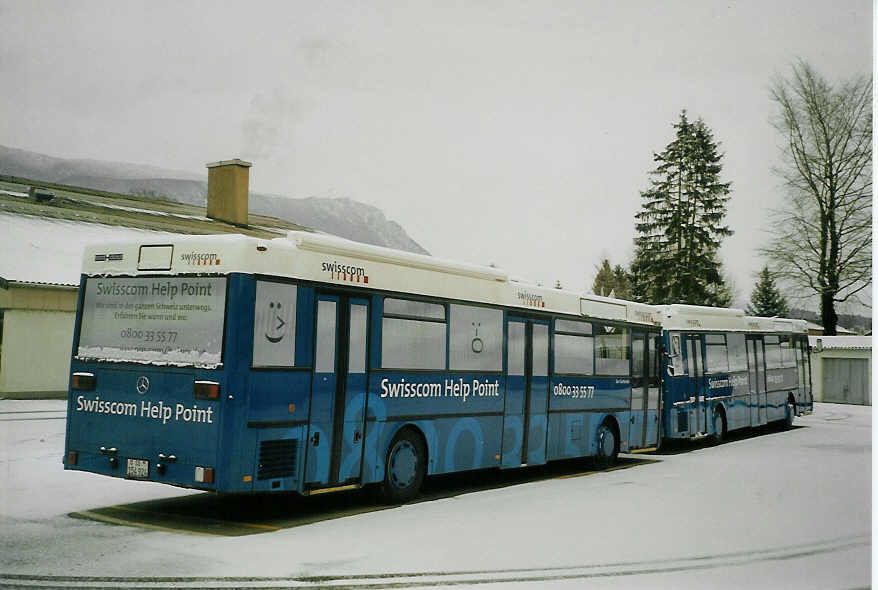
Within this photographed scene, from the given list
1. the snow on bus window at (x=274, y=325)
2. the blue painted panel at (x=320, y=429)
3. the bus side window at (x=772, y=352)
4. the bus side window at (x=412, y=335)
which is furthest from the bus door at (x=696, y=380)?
the snow on bus window at (x=274, y=325)

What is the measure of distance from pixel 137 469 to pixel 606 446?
8210mm

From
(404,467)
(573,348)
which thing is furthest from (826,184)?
(404,467)

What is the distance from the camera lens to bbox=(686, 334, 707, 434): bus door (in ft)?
58.9

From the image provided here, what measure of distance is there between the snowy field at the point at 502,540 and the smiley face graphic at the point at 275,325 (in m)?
1.75

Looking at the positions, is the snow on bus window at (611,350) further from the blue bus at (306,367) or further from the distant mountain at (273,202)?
the distant mountain at (273,202)

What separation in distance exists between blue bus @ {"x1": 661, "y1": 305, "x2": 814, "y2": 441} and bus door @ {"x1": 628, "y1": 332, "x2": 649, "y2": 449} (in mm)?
1365

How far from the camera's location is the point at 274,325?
8375mm

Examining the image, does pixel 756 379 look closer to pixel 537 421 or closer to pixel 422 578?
pixel 537 421

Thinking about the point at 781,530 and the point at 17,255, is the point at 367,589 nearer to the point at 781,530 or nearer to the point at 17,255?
the point at 781,530

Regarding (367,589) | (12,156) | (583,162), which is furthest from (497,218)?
(367,589)

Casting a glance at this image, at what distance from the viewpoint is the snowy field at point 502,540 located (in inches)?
267

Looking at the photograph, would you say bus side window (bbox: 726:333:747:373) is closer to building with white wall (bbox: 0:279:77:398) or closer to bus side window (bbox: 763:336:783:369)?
bus side window (bbox: 763:336:783:369)

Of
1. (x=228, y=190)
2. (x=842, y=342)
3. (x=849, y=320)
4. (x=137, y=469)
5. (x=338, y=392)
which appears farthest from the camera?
(x=228, y=190)

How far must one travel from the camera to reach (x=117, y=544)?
7402mm
